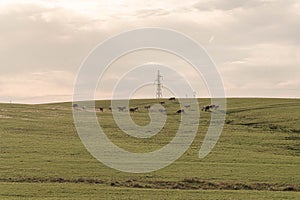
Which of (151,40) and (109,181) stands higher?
(151,40)

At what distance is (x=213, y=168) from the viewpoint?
39375 millimetres

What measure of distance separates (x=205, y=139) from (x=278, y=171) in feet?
61.4

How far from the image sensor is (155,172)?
3775 cm

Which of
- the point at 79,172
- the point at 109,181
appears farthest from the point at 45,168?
the point at 109,181

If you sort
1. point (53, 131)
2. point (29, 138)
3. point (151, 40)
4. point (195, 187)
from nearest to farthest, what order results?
point (195, 187)
point (151, 40)
point (29, 138)
point (53, 131)

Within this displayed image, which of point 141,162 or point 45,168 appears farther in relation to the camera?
point 141,162

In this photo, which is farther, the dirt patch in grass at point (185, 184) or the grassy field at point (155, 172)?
the dirt patch in grass at point (185, 184)

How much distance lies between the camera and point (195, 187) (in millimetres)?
33719

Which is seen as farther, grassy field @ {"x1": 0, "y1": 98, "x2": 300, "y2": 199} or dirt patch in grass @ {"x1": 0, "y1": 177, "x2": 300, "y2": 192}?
dirt patch in grass @ {"x1": 0, "y1": 177, "x2": 300, "y2": 192}

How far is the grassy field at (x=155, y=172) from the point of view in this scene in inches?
1215

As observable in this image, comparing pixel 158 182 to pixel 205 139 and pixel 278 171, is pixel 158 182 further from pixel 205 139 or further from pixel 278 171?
pixel 205 139

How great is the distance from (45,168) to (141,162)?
7823 millimetres

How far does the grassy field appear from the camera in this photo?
30.9 m

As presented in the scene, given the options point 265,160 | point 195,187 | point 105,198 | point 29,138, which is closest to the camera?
point 105,198
